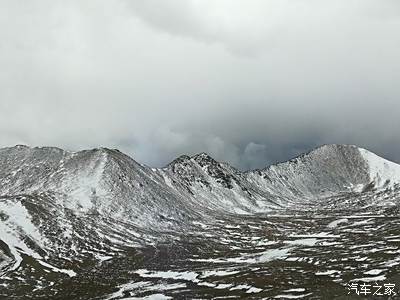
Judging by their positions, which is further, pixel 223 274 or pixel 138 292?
pixel 223 274

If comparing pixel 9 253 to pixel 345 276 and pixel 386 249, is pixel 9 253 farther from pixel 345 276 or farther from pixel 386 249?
pixel 386 249

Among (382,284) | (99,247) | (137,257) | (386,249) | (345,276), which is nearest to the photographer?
(382,284)

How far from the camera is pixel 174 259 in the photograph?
158m

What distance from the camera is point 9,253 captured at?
151m

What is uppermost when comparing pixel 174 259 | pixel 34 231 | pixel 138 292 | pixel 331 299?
pixel 34 231

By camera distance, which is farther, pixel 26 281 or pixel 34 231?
pixel 34 231

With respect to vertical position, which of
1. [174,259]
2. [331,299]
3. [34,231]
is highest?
[34,231]

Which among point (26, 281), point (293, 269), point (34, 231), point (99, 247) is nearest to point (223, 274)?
point (293, 269)

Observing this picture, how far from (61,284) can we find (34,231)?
199ft

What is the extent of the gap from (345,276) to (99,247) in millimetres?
99642

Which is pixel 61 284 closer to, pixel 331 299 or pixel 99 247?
pixel 99 247

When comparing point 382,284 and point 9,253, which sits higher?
point 9,253

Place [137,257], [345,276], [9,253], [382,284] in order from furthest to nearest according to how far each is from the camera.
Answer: [137,257], [9,253], [345,276], [382,284]

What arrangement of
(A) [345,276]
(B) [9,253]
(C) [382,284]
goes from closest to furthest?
1. (C) [382,284]
2. (A) [345,276]
3. (B) [9,253]
